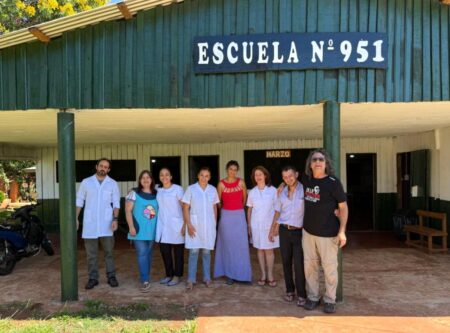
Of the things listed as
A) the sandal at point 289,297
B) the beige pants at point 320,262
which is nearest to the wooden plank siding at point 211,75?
the beige pants at point 320,262

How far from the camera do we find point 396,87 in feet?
14.3

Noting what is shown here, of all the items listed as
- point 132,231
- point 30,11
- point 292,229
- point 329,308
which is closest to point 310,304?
point 329,308

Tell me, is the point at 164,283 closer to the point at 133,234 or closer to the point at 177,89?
the point at 133,234

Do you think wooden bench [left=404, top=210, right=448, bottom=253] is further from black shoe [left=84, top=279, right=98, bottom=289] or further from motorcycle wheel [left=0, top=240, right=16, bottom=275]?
motorcycle wheel [left=0, top=240, right=16, bottom=275]

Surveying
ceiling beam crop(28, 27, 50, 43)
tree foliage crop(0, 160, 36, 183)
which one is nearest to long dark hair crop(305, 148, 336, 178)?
ceiling beam crop(28, 27, 50, 43)

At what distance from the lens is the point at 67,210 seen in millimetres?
4512

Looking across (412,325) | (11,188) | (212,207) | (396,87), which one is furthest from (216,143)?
(11,188)

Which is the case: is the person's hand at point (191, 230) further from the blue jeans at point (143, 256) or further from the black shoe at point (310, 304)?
the black shoe at point (310, 304)

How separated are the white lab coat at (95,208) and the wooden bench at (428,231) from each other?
5.27 m

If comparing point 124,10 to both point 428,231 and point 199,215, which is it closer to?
point 199,215

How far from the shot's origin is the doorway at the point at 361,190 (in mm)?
9328

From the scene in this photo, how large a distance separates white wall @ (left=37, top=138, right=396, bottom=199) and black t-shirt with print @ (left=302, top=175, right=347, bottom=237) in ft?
17.6

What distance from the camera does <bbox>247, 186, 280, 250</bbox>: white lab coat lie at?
4.70 m

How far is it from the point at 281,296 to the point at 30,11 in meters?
12.3
